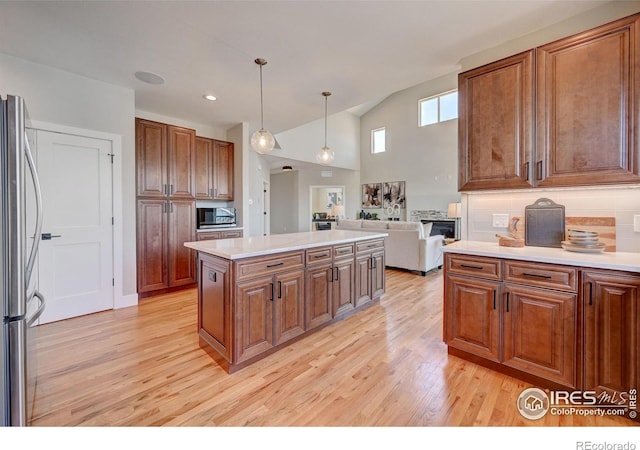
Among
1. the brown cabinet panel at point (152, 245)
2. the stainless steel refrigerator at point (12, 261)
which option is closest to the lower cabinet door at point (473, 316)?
A: the stainless steel refrigerator at point (12, 261)

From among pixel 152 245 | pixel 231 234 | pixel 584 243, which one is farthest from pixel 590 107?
pixel 152 245

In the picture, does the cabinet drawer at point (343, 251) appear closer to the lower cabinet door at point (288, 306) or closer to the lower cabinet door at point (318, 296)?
the lower cabinet door at point (318, 296)

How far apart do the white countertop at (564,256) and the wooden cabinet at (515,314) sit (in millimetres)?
52

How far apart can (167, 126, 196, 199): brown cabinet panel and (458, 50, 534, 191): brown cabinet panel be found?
366 cm

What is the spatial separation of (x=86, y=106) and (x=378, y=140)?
8457mm

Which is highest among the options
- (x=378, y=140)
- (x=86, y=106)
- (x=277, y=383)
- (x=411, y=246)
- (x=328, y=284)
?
(x=378, y=140)

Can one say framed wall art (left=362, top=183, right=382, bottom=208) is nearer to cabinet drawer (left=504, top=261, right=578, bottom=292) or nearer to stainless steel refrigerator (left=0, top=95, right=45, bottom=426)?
cabinet drawer (left=504, top=261, right=578, bottom=292)

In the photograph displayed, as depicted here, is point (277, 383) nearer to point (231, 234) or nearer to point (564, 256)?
point (564, 256)

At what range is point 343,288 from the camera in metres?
2.90

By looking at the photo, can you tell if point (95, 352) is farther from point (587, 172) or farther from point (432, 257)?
point (432, 257)

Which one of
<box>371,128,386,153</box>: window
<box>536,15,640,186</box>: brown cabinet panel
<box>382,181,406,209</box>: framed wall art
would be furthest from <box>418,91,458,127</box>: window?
<box>536,15,640,186</box>: brown cabinet panel

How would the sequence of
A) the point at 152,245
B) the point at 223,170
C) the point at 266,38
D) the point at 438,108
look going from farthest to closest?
the point at 438,108, the point at 223,170, the point at 152,245, the point at 266,38

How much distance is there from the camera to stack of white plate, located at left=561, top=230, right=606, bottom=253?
1.88 m

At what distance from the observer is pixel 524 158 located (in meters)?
2.12
